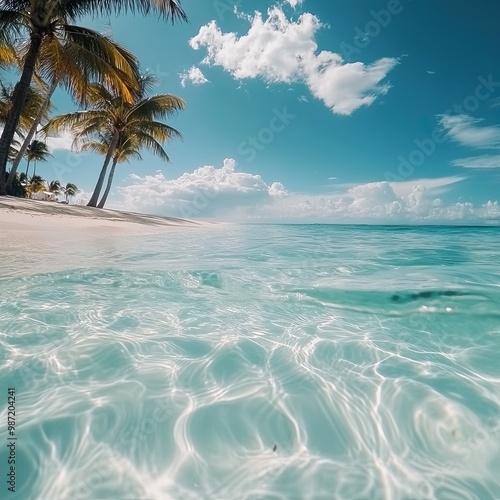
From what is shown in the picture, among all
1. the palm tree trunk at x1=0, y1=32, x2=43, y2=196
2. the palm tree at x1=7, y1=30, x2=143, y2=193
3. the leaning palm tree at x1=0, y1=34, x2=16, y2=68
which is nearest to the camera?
the palm tree trunk at x1=0, y1=32, x2=43, y2=196

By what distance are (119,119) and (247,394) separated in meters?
23.8

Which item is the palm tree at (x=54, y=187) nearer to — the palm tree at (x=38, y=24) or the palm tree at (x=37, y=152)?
the palm tree at (x=37, y=152)

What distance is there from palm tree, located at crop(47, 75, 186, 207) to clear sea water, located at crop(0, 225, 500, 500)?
19.4 meters

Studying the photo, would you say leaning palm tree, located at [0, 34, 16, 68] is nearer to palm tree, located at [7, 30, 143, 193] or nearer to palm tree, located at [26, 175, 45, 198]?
palm tree, located at [7, 30, 143, 193]

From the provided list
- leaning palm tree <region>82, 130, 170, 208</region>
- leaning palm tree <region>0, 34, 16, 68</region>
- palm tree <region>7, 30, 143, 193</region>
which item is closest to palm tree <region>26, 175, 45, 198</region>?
leaning palm tree <region>82, 130, 170, 208</region>

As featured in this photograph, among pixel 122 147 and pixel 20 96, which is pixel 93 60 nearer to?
pixel 20 96

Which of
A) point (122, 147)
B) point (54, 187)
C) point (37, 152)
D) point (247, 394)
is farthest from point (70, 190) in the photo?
point (247, 394)

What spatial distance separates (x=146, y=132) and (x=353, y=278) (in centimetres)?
2187

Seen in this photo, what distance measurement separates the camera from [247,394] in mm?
1891

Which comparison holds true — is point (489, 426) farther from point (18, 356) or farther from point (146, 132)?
point (146, 132)

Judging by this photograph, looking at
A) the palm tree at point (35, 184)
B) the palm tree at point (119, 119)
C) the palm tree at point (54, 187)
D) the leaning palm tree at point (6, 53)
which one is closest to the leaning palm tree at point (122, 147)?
the palm tree at point (119, 119)

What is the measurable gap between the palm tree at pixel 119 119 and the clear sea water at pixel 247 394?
19.4m

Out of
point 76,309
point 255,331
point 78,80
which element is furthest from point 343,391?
point 78,80

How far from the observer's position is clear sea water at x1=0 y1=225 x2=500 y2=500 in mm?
1341
